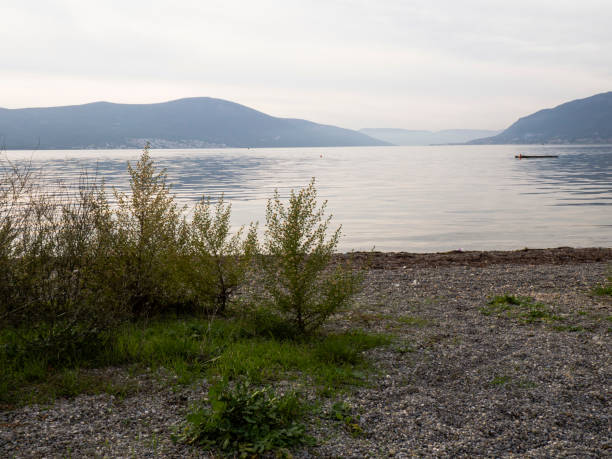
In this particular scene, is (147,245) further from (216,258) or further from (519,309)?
(519,309)

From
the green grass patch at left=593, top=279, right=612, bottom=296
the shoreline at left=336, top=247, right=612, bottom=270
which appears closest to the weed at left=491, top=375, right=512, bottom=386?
the green grass patch at left=593, top=279, right=612, bottom=296

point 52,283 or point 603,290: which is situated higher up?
point 52,283

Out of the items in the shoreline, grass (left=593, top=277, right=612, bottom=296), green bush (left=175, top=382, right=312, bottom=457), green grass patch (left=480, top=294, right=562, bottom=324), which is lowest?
the shoreline

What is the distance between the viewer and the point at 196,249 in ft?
29.1

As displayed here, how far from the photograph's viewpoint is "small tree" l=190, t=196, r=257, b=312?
8758 millimetres

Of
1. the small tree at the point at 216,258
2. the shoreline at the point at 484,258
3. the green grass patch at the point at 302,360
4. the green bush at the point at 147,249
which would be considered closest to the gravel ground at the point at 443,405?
the green grass patch at the point at 302,360

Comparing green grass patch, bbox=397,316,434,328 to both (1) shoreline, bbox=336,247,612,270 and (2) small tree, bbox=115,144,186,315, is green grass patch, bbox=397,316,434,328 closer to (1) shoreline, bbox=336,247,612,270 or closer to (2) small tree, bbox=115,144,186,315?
(2) small tree, bbox=115,144,186,315

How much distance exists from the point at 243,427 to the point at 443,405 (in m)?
2.31

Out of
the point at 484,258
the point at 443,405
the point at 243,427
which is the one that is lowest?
the point at 484,258

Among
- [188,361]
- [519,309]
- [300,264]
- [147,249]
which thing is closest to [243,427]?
[188,361]

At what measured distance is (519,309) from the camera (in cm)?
965

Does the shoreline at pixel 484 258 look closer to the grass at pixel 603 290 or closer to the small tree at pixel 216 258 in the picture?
the grass at pixel 603 290

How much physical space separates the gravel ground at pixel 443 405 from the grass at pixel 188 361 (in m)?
0.26

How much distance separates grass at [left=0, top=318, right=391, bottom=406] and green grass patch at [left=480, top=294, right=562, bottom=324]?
113 inches
